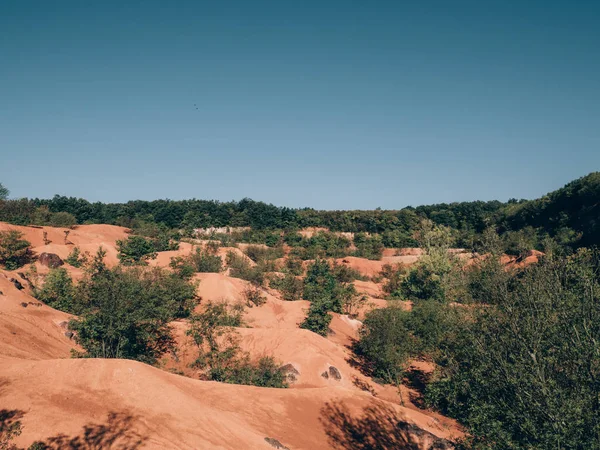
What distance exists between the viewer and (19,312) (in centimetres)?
2398

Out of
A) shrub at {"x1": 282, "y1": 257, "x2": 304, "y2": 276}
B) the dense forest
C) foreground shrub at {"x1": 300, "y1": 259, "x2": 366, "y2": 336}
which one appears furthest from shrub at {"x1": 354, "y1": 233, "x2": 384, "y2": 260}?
foreground shrub at {"x1": 300, "y1": 259, "x2": 366, "y2": 336}

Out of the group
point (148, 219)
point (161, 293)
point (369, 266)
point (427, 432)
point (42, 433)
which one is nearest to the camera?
point (42, 433)

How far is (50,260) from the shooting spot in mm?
41781

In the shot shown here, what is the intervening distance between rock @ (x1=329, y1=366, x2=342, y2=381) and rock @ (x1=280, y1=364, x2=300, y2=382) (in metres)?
2.22

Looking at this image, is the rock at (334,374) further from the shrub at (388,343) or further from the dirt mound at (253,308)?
the dirt mound at (253,308)

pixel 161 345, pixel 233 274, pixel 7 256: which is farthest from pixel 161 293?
pixel 7 256

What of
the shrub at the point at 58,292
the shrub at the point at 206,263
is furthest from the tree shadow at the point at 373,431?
the shrub at the point at 206,263

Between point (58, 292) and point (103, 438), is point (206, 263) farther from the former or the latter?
point (103, 438)

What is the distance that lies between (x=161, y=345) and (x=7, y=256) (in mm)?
27702

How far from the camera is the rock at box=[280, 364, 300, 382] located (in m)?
22.6

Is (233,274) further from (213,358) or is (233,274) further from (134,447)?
(134,447)

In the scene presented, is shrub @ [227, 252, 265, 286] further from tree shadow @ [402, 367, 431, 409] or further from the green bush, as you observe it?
the green bush

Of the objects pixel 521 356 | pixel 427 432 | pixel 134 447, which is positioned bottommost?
pixel 427 432

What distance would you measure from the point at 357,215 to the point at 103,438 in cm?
9207
